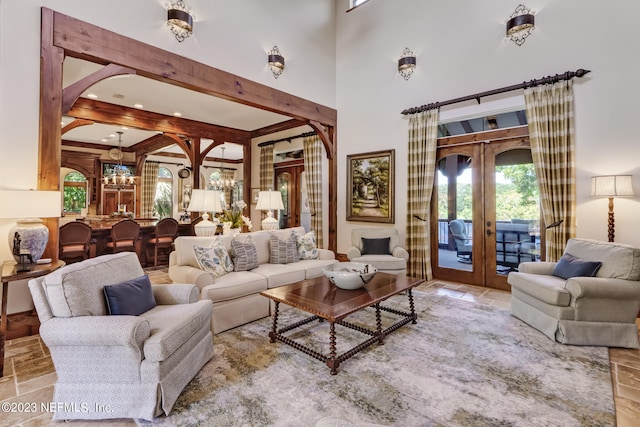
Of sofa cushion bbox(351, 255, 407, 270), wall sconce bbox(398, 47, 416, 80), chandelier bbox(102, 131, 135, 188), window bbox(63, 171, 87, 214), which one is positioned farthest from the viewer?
window bbox(63, 171, 87, 214)

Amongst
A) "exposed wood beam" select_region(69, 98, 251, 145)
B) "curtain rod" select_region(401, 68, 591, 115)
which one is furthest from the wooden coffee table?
"exposed wood beam" select_region(69, 98, 251, 145)

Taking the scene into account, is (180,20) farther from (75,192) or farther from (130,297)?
(75,192)

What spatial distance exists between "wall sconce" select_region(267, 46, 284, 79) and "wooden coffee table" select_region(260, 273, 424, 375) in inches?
145

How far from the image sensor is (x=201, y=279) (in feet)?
10.2

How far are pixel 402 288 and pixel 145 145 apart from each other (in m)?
9.50

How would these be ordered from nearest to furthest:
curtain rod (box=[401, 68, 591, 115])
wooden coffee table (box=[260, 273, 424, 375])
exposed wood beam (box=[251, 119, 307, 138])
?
1. wooden coffee table (box=[260, 273, 424, 375])
2. curtain rod (box=[401, 68, 591, 115])
3. exposed wood beam (box=[251, 119, 307, 138])

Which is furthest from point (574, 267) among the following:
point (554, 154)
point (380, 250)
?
point (380, 250)

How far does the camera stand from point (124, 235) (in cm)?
550

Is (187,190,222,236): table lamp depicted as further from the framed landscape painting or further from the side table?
the framed landscape painting

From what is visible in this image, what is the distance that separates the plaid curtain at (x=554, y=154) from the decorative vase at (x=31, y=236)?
5.65 meters

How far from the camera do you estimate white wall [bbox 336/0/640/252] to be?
370 cm

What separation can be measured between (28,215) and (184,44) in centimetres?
281

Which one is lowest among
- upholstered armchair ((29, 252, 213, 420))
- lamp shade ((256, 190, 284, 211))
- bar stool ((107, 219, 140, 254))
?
upholstered armchair ((29, 252, 213, 420))

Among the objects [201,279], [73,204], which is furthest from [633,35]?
[73,204]
